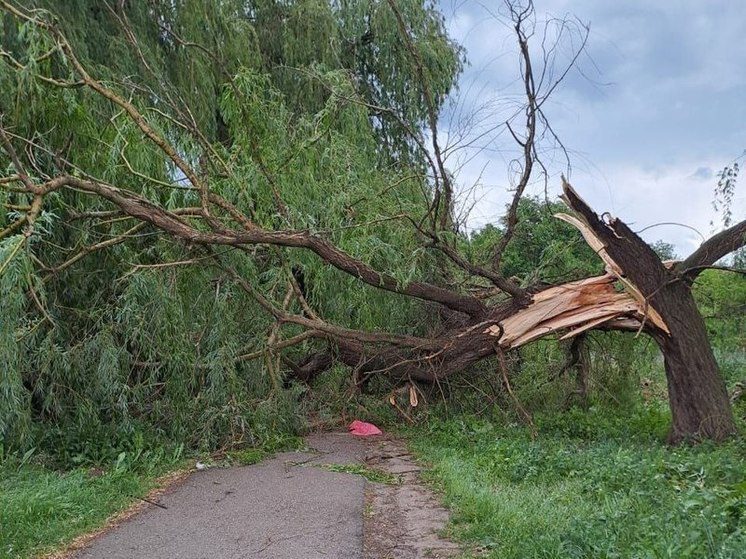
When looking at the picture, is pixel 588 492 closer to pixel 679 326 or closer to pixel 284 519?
pixel 284 519

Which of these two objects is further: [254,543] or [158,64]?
[158,64]

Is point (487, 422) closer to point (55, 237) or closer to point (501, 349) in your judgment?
point (501, 349)

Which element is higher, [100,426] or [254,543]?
[100,426]

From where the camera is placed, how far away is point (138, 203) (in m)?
7.11

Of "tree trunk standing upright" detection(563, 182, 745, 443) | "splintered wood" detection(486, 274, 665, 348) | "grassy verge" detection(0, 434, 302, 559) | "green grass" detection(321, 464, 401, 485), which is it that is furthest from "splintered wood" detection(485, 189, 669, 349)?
"grassy verge" detection(0, 434, 302, 559)

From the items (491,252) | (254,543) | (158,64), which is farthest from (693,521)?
(158,64)

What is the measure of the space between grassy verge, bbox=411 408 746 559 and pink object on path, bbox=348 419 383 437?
952 mm

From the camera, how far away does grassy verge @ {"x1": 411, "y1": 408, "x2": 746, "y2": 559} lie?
3.59 m

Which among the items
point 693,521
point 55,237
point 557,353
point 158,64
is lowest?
point 693,521

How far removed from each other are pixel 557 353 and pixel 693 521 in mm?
6173

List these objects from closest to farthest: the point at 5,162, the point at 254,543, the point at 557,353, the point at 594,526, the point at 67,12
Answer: the point at 594,526
the point at 254,543
the point at 5,162
the point at 67,12
the point at 557,353

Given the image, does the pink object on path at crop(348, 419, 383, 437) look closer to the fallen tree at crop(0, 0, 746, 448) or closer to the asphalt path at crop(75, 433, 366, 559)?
the fallen tree at crop(0, 0, 746, 448)

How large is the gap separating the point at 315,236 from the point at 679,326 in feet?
13.9

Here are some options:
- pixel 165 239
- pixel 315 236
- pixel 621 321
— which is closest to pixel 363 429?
pixel 315 236
